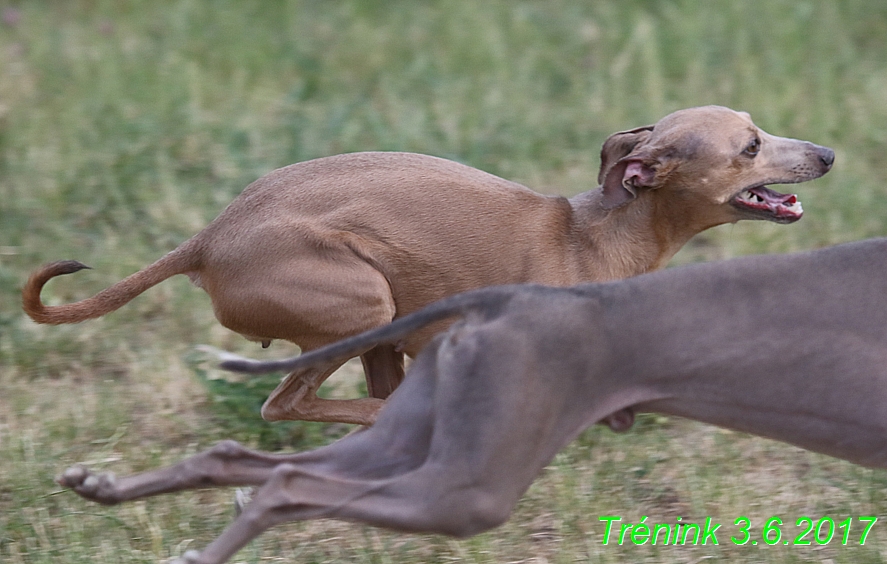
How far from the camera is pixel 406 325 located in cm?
344

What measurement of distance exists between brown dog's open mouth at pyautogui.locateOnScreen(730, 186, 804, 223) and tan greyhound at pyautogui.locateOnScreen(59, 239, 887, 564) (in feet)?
3.16

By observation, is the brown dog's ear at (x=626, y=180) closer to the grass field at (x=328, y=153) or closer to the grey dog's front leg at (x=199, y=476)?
the grass field at (x=328, y=153)

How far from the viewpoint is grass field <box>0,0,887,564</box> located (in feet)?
14.1

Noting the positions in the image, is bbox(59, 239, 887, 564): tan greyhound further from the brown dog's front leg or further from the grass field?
the brown dog's front leg

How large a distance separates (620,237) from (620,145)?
41 centimetres

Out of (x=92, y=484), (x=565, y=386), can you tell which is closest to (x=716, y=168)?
(x=565, y=386)

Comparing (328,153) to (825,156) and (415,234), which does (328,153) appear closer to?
(415,234)

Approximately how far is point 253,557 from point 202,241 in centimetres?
110

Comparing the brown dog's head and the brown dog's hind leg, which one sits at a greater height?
the brown dog's head

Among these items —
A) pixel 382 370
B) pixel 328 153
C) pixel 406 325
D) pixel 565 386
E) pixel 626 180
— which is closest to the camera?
pixel 565 386

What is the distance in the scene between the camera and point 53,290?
19.7 ft

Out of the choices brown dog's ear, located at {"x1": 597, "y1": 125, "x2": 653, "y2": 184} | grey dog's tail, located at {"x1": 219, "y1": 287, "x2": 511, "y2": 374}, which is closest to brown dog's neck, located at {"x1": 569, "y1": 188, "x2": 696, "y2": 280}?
brown dog's ear, located at {"x1": 597, "y1": 125, "x2": 653, "y2": 184}

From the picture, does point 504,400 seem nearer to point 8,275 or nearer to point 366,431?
point 366,431

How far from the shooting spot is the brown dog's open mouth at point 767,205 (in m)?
4.61
